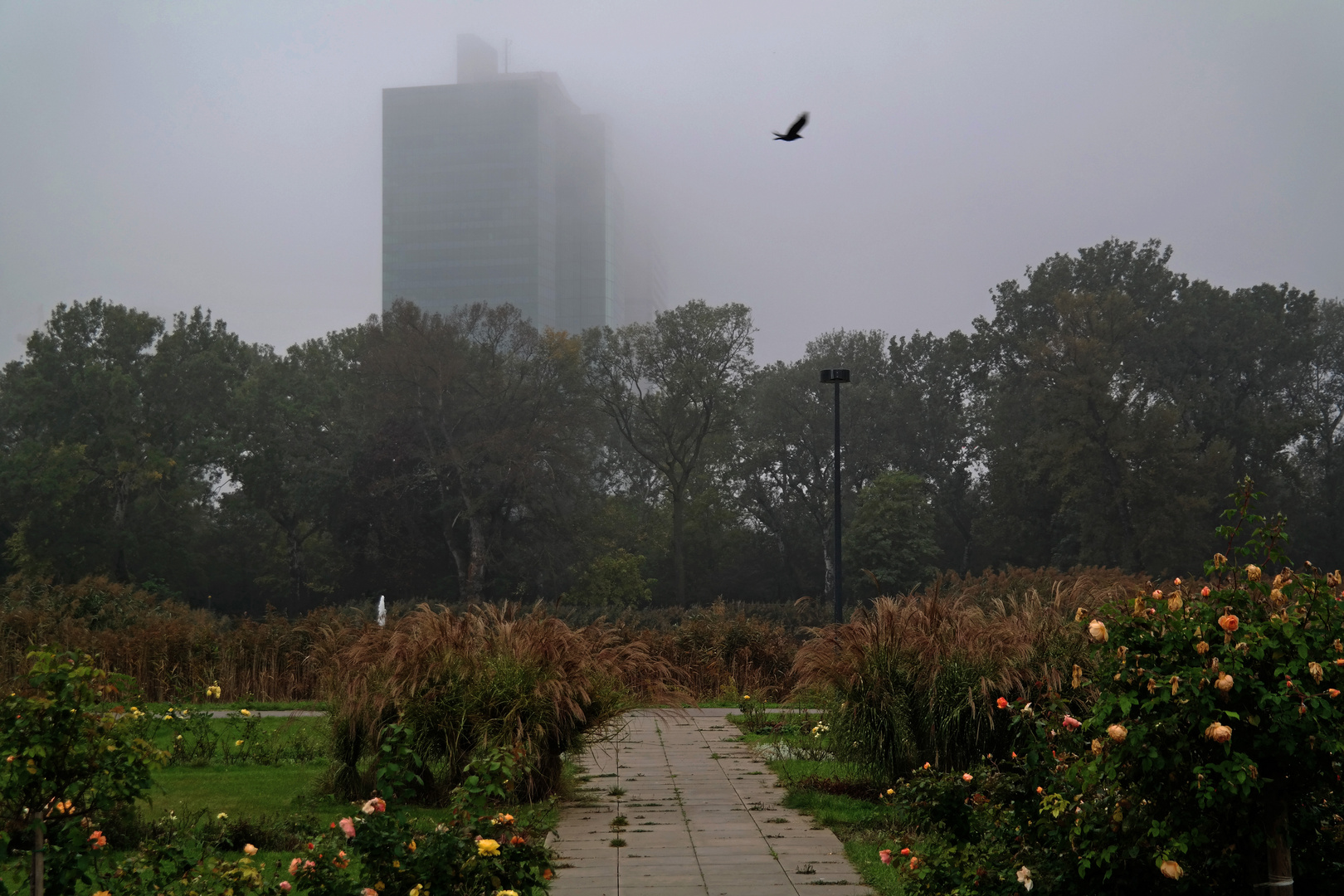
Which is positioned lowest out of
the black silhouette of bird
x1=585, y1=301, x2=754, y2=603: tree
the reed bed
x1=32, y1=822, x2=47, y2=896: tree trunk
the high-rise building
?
the reed bed

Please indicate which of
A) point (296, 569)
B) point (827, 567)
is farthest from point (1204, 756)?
point (296, 569)

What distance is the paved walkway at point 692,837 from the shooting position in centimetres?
527

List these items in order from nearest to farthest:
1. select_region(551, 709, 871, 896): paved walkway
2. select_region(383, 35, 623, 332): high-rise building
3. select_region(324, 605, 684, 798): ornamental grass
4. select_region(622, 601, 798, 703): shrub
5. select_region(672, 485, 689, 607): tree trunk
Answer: select_region(551, 709, 871, 896): paved walkway → select_region(324, 605, 684, 798): ornamental grass → select_region(622, 601, 798, 703): shrub → select_region(672, 485, 689, 607): tree trunk → select_region(383, 35, 623, 332): high-rise building

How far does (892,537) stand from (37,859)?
36.9 metres

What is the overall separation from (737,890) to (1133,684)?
2.38 metres

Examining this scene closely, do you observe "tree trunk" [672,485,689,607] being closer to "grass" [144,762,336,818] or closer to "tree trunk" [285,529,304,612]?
Answer: "tree trunk" [285,529,304,612]

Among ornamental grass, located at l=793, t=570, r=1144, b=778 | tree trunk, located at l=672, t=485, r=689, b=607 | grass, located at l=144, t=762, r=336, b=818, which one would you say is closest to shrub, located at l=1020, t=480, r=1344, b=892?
ornamental grass, located at l=793, t=570, r=1144, b=778

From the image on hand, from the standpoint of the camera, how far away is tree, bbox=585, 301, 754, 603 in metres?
45.2

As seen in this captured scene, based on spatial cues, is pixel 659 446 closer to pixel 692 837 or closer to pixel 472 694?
pixel 472 694

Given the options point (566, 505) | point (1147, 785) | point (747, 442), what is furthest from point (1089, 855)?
point (747, 442)

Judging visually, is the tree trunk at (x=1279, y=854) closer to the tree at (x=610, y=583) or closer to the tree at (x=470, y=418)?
the tree at (x=470, y=418)

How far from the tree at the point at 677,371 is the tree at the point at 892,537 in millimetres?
8151

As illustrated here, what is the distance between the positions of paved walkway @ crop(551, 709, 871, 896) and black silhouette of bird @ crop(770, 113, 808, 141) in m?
4.49

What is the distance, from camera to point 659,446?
155 ft
